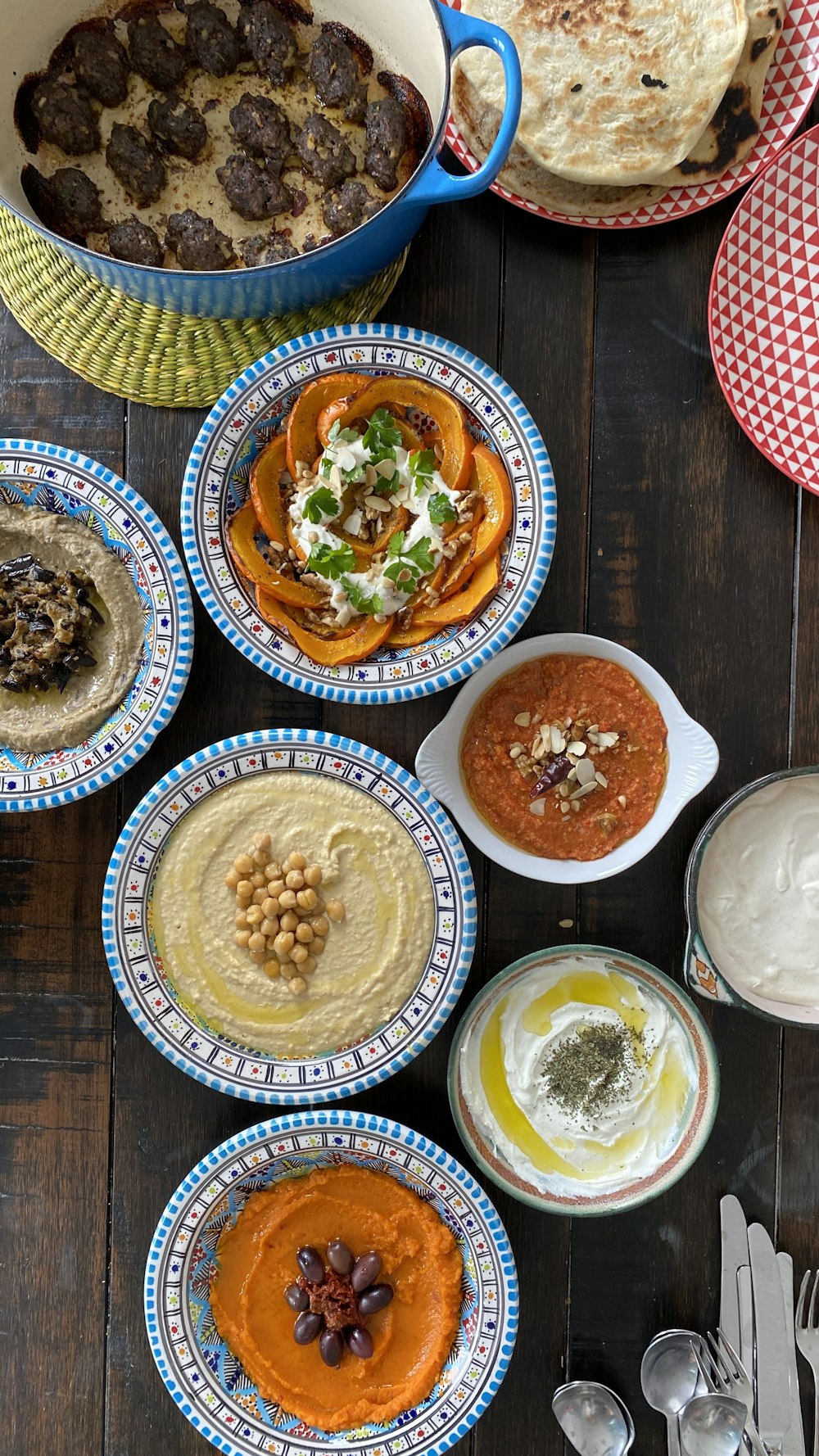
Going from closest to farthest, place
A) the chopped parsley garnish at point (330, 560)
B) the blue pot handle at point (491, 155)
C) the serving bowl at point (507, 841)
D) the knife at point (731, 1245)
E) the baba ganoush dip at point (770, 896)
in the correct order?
the blue pot handle at point (491, 155) < the chopped parsley garnish at point (330, 560) < the serving bowl at point (507, 841) < the baba ganoush dip at point (770, 896) < the knife at point (731, 1245)

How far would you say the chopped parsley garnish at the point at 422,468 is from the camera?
7.35ft

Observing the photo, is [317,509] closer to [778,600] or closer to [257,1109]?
[778,600]

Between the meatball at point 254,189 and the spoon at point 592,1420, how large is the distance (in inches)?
113

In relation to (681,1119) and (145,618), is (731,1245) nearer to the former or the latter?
(681,1119)

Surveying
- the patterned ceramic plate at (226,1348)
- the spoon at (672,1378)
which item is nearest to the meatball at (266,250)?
the patterned ceramic plate at (226,1348)

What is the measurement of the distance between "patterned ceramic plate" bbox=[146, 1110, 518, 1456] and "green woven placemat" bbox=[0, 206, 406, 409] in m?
1.73

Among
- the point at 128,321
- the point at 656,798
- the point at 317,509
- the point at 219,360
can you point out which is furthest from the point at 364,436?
the point at 656,798

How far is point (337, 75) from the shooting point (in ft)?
7.38

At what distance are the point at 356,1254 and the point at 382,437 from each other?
1915 mm

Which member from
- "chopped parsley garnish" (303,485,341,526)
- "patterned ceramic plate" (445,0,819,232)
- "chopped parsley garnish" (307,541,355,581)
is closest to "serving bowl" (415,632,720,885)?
"chopped parsley garnish" (307,541,355,581)

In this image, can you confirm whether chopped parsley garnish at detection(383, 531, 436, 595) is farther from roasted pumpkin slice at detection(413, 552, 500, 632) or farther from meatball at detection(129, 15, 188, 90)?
meatball at detection(129, 15, 188, 90)

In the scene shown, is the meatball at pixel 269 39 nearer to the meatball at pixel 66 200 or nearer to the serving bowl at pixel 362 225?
the serving bowl at pixel 362 225

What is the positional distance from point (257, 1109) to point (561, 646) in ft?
4.47

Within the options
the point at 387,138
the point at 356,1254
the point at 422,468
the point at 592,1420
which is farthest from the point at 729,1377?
the point at 387,138
